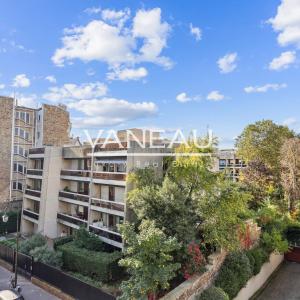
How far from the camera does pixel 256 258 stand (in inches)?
764

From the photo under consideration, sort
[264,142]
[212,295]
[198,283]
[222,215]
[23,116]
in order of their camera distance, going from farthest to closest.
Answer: [23,116] → [264,142] → [222,215] → [198,283] → [212,295]

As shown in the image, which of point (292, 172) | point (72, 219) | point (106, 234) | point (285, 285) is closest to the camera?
point (285, 285)

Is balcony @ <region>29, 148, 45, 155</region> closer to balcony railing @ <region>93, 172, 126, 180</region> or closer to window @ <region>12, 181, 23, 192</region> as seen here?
window @ <region>12, 181, 23, 192</region>

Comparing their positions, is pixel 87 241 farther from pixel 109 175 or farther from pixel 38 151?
pixel 38 151

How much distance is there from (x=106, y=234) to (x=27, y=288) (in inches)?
243

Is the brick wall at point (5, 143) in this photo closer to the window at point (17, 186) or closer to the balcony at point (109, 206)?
the window at point (17, 186)

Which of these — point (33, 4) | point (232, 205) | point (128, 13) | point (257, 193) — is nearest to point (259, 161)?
point (257, 193)

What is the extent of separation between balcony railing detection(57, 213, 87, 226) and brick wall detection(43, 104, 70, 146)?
12.2 metres

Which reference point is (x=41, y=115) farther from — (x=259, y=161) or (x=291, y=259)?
(x=291, y=259)

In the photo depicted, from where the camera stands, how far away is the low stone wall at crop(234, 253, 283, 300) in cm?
1816

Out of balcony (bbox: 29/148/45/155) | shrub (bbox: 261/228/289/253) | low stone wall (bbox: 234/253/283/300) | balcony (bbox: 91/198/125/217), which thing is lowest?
low stone wall (bbox: 234/253/283/300)

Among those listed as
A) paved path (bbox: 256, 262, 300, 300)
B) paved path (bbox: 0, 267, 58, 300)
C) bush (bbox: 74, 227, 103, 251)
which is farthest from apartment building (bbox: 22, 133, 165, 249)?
paved path (bbox: 256, 262, 300, 300)

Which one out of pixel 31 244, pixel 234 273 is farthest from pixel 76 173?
pixel 234 273

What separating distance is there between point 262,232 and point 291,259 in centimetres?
586
